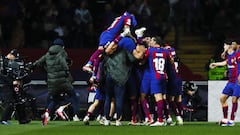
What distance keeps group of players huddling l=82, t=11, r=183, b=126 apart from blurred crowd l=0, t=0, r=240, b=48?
9063mm

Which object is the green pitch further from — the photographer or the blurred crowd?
the blurred crowd

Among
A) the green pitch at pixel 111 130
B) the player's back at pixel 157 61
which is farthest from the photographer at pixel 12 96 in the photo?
the player's back at pixel 157 61

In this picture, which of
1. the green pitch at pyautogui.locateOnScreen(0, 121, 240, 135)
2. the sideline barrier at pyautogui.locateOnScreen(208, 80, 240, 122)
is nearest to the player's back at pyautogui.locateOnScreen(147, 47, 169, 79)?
the green pitch at pyautogui.locateOnScreen(0, 121, 240, 135)

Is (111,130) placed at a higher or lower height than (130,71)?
lower

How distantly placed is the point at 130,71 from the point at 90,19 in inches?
420

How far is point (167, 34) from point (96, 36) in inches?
98.3

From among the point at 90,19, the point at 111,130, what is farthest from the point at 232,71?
the point at 90,19

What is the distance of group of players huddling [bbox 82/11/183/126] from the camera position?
925 inches

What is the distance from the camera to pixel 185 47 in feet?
115

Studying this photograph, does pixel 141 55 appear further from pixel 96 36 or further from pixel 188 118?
pixel 96 36

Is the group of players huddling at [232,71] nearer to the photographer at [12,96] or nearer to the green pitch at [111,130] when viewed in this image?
the green pitch at [111,130]

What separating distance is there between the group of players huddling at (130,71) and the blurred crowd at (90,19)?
29.7ft

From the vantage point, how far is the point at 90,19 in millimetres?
34344

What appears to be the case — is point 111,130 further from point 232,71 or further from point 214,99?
point 214,99
